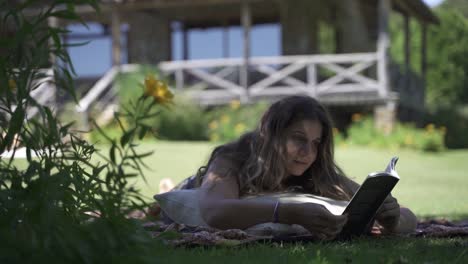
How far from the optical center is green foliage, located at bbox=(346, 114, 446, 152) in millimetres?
13992

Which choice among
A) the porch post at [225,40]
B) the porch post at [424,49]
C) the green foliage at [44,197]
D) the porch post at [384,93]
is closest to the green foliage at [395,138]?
the porch post at [384,93]

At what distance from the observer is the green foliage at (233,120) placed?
13.7m

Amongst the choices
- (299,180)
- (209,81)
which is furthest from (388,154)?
(299,180)

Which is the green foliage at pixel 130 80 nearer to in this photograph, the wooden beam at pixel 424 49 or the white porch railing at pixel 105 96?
the white porch railing at pixel 105 96

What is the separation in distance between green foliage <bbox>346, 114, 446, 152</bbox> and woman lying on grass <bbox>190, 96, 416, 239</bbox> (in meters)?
10.3

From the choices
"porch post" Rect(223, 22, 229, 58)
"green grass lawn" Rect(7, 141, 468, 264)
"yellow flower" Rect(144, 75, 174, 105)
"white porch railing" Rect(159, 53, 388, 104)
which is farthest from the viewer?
"porch post" Rect(223, 22, 229, 58)

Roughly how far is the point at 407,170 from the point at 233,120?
439 centimetres

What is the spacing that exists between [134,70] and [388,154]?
592 cm

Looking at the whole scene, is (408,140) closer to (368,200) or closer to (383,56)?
(383,56)

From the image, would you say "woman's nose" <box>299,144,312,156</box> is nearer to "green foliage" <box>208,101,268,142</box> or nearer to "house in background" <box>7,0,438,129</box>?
"green foliage" <box>208,101,268,142</box>

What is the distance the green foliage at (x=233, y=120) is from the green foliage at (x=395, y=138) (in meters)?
1.97

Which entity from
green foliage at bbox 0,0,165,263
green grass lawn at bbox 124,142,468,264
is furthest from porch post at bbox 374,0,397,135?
green foliage at bbox 0,0,165,263

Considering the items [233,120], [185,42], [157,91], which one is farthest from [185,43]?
[157,91]

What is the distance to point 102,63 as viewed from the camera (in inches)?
805
